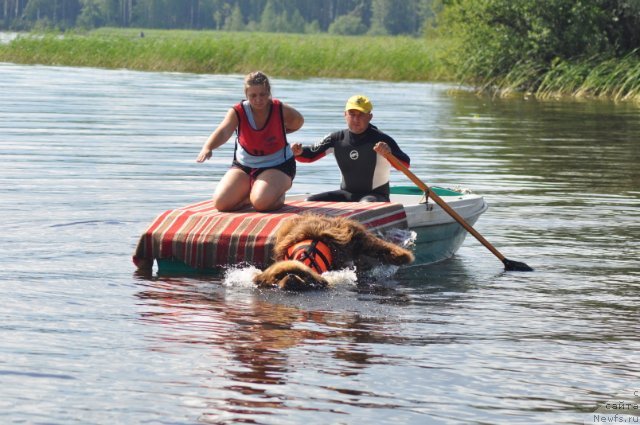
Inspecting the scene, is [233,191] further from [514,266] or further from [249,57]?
[249,57]

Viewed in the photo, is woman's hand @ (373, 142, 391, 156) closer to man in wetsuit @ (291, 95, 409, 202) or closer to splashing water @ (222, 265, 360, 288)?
man in wetsuit @ (291, 95, 409, 202)

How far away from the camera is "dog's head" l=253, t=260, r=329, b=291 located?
934cm

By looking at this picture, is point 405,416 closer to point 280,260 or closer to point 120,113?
point 280,260

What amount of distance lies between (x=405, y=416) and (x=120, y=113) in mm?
23734

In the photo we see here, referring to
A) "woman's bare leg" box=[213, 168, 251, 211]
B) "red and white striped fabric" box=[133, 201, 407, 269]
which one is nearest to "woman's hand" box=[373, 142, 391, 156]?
"red and white striped fabric" box=[133, 201, 407, 269]

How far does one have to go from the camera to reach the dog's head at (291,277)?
9344 mm

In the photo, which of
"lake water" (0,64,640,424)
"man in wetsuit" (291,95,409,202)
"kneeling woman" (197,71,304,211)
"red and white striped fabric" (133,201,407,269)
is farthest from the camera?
"man in wetsuit" (291,95,409,202)

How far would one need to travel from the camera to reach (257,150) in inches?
432

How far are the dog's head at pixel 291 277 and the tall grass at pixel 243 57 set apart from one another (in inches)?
1470

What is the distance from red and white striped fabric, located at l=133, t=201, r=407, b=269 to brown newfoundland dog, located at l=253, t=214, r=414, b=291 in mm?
191

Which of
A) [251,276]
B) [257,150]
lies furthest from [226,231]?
[257,150]

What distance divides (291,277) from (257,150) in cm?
190

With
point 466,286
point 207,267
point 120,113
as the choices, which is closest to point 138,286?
point 207,267

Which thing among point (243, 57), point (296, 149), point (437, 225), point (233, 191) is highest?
point (296, 149)
